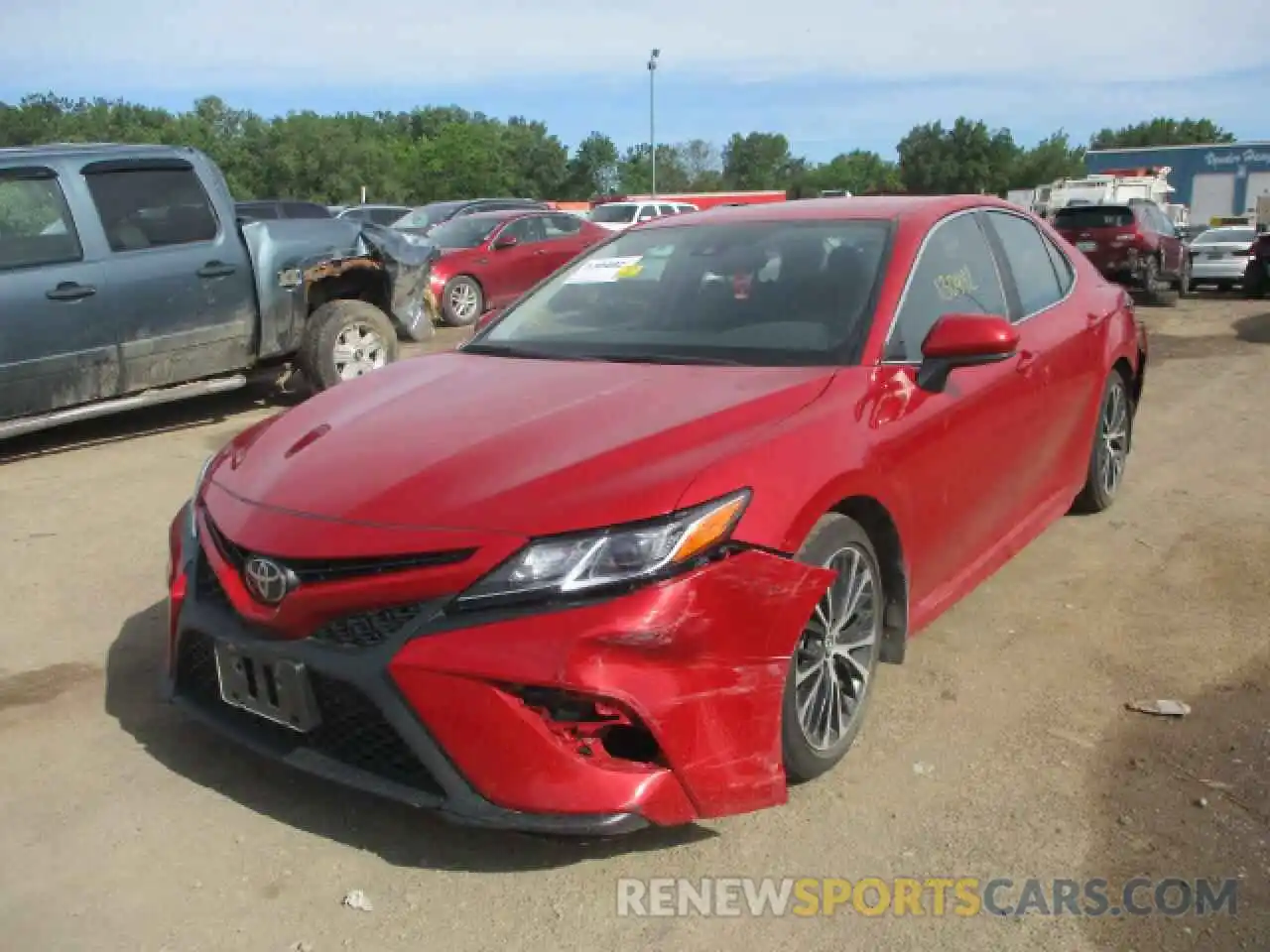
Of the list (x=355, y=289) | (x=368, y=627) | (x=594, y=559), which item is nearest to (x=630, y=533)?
(x=594, y=559)

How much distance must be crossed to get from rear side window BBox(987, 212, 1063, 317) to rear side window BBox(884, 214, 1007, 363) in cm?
21

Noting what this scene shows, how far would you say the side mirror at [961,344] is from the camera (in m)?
3.50

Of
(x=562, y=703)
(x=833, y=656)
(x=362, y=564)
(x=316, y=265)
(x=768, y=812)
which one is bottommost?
(x=768, y=812)

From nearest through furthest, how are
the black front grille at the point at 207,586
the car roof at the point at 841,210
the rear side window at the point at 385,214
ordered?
1. the black front grille at the point at 207,586
2. the car roof at the point at 841,210
3. the rear side window at the point at 385,214

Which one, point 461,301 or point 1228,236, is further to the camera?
point 1228,236

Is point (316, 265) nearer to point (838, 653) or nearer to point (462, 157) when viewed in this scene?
point (838, 653)

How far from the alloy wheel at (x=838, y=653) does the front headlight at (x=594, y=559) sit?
0.50 metres

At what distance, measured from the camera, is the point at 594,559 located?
2.61 m

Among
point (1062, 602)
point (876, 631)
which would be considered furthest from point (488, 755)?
point (1062, 602)

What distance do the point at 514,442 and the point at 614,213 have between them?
901 inches

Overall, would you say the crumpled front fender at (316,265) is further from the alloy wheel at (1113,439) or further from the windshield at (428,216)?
the windshield at (428,216)

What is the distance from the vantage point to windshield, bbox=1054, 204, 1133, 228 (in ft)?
57.1

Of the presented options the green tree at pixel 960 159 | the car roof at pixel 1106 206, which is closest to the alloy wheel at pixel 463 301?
the car roof at pixel 1106 206

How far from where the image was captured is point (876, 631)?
136 inches
